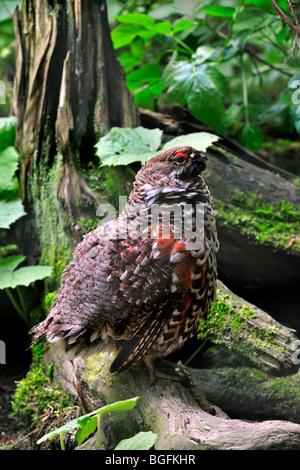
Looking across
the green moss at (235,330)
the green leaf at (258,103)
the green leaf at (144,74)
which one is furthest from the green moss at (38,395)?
the green leaf at (258,103)

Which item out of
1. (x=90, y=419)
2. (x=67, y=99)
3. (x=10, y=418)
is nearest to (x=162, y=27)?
(x=67, y=99)

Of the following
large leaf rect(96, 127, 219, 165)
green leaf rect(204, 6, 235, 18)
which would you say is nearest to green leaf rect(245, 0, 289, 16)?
green leaf rect(204, 6, 235, 18)

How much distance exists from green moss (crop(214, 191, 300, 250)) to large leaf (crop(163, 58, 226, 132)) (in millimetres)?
622

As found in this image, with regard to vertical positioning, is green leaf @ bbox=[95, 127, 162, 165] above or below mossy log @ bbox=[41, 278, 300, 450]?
above

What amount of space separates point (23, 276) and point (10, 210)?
0.53m

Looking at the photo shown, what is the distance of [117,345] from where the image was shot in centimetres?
199

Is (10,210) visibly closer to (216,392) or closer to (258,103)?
(216,392)

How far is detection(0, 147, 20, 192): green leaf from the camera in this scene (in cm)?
290

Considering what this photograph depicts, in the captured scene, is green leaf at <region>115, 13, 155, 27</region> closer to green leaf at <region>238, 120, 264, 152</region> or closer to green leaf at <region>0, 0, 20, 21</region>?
green leaf at <region>0, 0, 20, 21</region>

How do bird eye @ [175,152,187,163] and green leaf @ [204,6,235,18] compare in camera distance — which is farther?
green leaf @ [204,6,235,18]

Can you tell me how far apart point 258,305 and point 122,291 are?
1045mm

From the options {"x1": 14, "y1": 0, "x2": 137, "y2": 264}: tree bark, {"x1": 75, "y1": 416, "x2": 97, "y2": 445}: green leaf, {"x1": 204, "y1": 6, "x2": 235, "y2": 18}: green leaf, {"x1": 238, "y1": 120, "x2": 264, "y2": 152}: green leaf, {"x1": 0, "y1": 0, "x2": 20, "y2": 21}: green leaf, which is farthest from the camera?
{"x1": 238, "y1": 120, "x2": 264, "y2": 152}: green leaf

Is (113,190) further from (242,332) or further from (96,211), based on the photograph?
(242,332)
